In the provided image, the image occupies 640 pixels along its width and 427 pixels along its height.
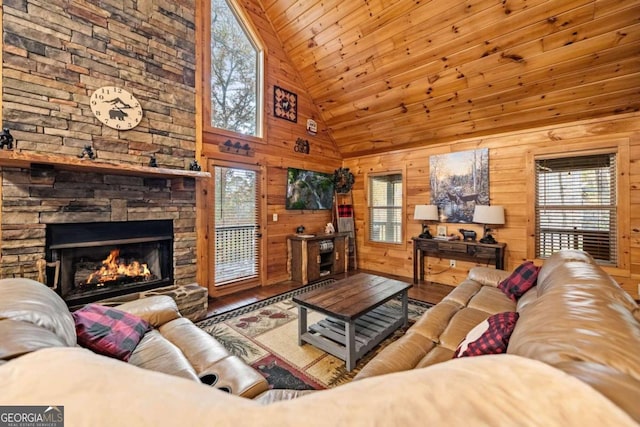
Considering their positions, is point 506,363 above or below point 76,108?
below

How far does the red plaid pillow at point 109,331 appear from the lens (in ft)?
4.48

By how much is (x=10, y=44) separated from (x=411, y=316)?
479 cm

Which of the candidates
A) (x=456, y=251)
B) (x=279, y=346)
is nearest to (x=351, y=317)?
(x=279, y=346)

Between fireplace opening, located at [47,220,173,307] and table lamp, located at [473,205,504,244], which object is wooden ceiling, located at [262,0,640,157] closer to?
table lamp, located at [473,205,504,244]

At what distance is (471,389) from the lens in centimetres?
48

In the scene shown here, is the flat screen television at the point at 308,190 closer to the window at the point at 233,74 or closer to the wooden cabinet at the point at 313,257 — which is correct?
the wooden cabinet at the point at 313,257

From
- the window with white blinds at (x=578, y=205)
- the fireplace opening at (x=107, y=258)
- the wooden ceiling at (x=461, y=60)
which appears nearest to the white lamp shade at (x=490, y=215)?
the window with white blinds at (x=578, y=205)

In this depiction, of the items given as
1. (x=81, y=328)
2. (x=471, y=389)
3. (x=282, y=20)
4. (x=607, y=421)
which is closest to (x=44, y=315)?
(x=81, y=328)

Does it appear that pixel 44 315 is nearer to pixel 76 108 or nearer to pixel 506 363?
pixel 506 363

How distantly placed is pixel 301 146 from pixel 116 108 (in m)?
2.75

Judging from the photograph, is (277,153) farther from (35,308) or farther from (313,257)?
(35,308)

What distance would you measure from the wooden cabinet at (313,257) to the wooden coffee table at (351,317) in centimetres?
156

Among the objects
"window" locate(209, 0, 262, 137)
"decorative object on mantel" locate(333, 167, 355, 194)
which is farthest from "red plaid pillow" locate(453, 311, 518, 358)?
"decorative object on mantel" locate(333, 167, 355, 194)

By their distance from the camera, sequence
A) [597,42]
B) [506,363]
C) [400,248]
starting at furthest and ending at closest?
[400,248] → [597,42] → [506,363]
